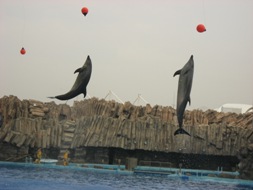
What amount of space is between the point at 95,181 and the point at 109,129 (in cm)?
1019

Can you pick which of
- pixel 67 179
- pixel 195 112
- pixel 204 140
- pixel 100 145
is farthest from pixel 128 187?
pixel 195 112

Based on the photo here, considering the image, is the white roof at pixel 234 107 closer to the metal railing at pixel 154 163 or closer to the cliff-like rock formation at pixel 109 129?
the cliff-like rock formation at pixel 109 129

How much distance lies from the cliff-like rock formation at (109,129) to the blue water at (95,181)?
4659 millimetres

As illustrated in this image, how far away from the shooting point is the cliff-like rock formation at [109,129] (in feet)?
92.7

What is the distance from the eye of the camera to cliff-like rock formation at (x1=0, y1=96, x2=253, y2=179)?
92.7 ft

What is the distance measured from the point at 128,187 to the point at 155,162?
1134cm

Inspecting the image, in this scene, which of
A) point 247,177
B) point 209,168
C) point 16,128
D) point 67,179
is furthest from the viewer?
point 209,168

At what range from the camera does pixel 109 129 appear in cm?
2869

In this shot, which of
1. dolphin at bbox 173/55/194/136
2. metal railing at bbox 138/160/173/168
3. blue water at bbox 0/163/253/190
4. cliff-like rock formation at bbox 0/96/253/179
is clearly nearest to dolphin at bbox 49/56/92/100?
dolphin at bbox 173/55/194/136

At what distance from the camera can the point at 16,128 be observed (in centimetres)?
2792

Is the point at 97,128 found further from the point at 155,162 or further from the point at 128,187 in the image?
the point at 128,187

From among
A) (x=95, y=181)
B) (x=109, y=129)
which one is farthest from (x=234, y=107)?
(x=95, y=181)

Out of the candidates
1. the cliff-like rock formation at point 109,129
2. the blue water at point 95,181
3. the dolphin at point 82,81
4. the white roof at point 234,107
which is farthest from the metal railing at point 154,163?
the white roof at point 234,107

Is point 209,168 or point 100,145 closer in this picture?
point 100,145
